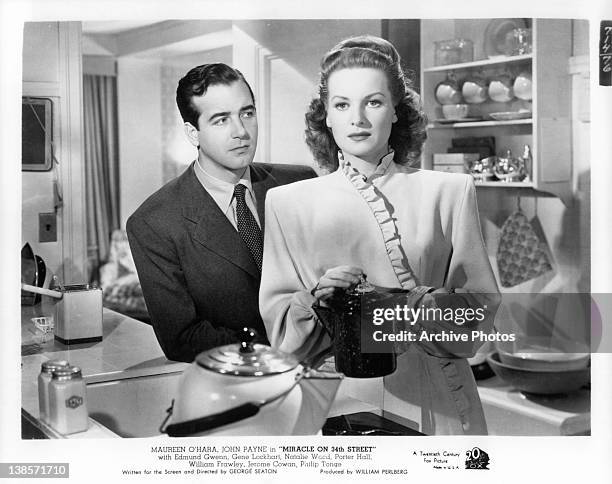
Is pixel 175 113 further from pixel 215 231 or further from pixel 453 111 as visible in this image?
pixel 453 111

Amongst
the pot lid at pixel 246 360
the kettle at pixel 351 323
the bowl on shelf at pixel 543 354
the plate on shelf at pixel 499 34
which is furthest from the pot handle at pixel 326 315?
the plate on shelf at pixel 499 34

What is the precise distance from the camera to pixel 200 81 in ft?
4.43

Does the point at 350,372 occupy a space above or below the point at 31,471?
above

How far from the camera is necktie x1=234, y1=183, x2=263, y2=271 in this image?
1362 mm

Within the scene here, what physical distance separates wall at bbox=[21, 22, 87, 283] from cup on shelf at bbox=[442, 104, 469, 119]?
0.66 m

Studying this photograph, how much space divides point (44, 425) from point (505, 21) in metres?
1.11

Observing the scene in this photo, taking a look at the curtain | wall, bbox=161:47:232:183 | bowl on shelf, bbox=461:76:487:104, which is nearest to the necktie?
wall, bbox=161:47:232:183

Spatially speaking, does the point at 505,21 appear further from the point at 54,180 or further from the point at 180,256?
the point at 54,180

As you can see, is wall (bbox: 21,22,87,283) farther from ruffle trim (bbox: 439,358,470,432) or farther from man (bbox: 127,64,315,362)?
ruffle trim (bbox: 439,358,470,432)

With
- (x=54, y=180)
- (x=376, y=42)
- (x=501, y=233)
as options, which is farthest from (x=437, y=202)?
(x=54, y=180)

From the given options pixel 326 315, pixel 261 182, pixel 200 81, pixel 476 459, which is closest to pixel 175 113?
pixel 200 81

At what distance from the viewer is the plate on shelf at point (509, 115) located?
1.35 m

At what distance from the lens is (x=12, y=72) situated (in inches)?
54.6

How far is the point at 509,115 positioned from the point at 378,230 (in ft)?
1.05
